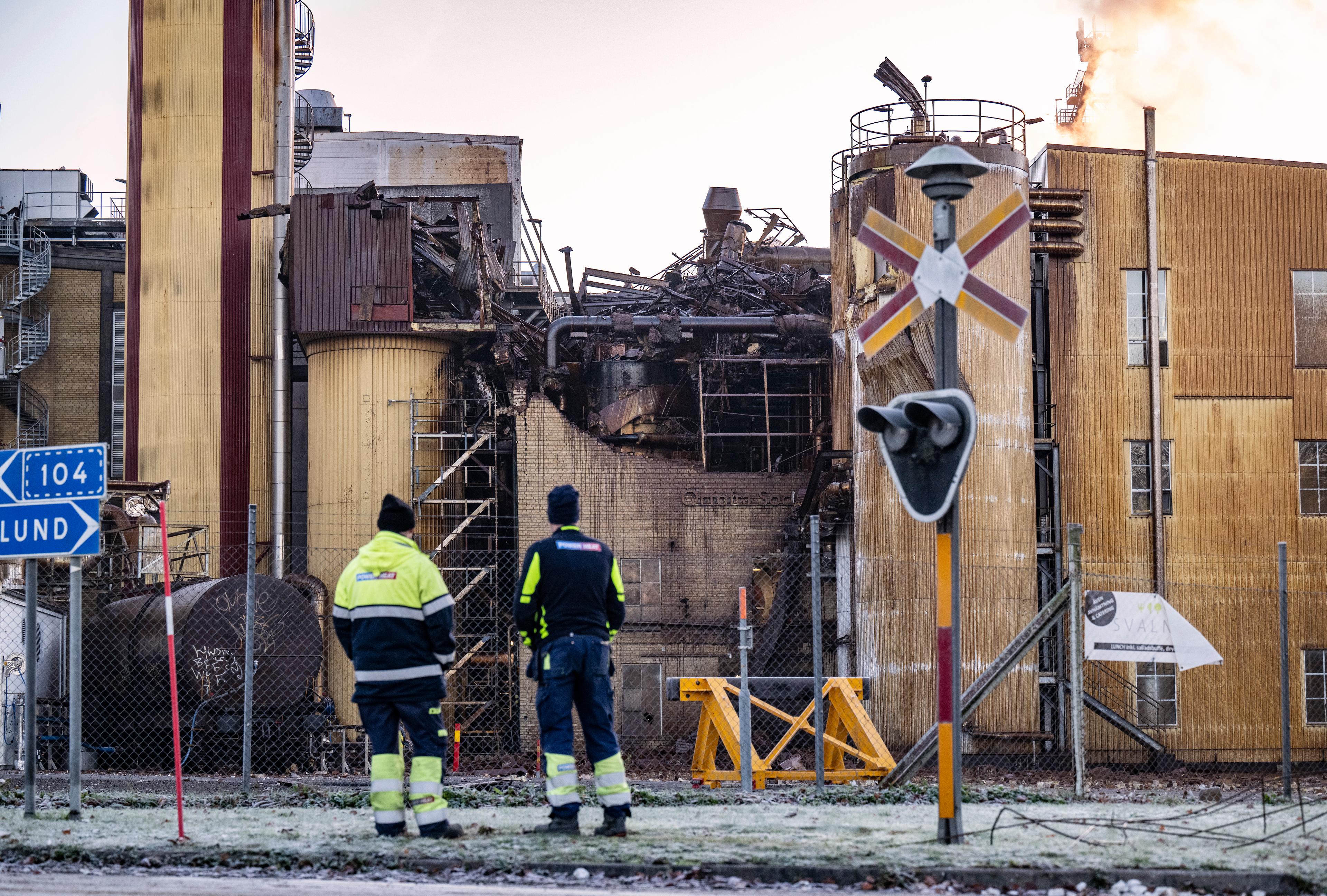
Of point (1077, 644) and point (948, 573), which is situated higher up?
point (948, 573)

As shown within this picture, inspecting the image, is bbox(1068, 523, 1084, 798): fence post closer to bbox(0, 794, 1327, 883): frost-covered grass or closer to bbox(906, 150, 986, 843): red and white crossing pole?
bbox(0, 794, 1327, 883): frost-covered grass

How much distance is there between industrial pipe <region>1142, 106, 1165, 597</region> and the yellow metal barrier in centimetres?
1105

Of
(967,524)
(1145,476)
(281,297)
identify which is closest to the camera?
(967,524)

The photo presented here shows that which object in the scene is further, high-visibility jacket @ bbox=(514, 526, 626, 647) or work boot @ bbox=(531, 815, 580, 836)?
high-visibility jacket @ bbox=(514, 526, 626, 647)

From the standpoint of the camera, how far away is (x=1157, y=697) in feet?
87.4

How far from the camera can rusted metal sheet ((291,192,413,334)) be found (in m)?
30.6

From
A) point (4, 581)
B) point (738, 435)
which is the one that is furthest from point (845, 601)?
point (4, 581)

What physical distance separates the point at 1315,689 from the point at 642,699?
1138cm

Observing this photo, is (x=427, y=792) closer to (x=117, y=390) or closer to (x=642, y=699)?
(x=642, y=699)

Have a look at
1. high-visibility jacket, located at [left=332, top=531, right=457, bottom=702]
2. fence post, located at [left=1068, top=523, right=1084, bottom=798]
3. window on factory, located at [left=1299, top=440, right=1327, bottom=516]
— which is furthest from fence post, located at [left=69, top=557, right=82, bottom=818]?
window on factory, located at [left=1299, top=440, right=1327, bottom=516]

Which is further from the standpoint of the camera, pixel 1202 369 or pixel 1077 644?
pixel 1202 369

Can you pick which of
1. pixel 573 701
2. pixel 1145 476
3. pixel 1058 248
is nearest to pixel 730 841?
pixel 573 701

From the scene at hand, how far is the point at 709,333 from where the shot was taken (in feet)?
101

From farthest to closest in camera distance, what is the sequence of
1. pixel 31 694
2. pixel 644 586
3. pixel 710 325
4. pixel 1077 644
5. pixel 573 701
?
pixel 710 325, pixel 644 586, pixel 1077 644, pixel 31 694, pixel 573 701
